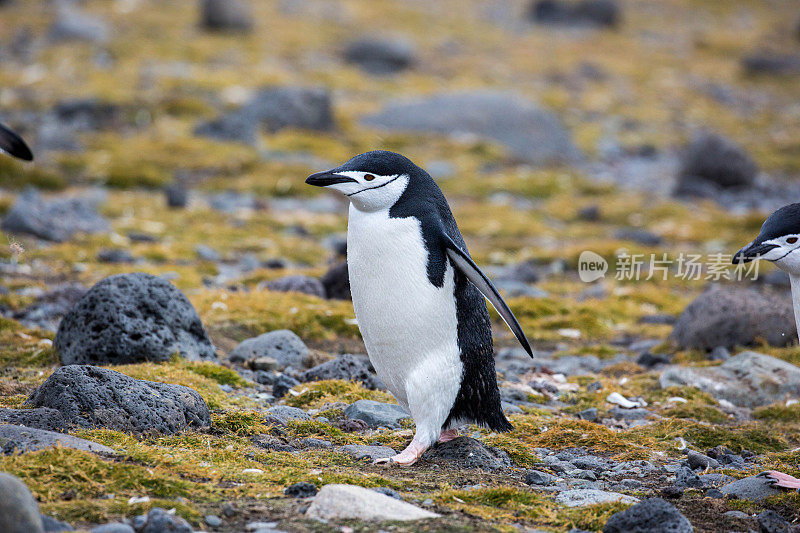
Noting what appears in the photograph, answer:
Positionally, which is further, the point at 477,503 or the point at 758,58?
the point at 758,58

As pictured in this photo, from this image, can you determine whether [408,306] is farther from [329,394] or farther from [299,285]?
[299,285]

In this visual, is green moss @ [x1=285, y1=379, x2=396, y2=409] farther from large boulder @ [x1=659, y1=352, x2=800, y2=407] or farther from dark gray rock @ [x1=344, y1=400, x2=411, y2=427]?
large boulder @ [x1=659, y1=352, x2=800, y2=407]

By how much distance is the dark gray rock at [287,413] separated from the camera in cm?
538

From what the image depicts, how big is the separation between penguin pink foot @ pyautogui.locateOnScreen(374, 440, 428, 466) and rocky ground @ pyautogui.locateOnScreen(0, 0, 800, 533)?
93 mm

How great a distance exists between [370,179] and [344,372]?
1.97 m

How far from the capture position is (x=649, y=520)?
3.73 m

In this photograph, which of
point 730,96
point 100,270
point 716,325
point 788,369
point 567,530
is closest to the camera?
point 567,530

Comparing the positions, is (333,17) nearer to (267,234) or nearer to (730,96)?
(730,96)

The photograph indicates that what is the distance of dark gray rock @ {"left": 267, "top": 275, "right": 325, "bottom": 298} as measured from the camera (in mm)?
8789

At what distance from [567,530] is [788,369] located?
3990 millimetres

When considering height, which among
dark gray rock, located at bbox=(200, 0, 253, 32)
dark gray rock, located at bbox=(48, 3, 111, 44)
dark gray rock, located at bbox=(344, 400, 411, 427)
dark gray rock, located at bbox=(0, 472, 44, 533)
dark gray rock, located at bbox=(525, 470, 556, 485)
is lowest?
dark gray rock, located at bbox=(344, 400, 411, 427)

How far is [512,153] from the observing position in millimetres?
19234

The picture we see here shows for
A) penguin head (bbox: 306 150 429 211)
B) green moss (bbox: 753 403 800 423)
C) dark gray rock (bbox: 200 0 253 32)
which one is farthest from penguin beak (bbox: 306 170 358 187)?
dark gray rock (bbox: 200 0 253 32)

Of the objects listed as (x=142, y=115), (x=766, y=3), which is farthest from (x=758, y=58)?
(x=142, y=115)
